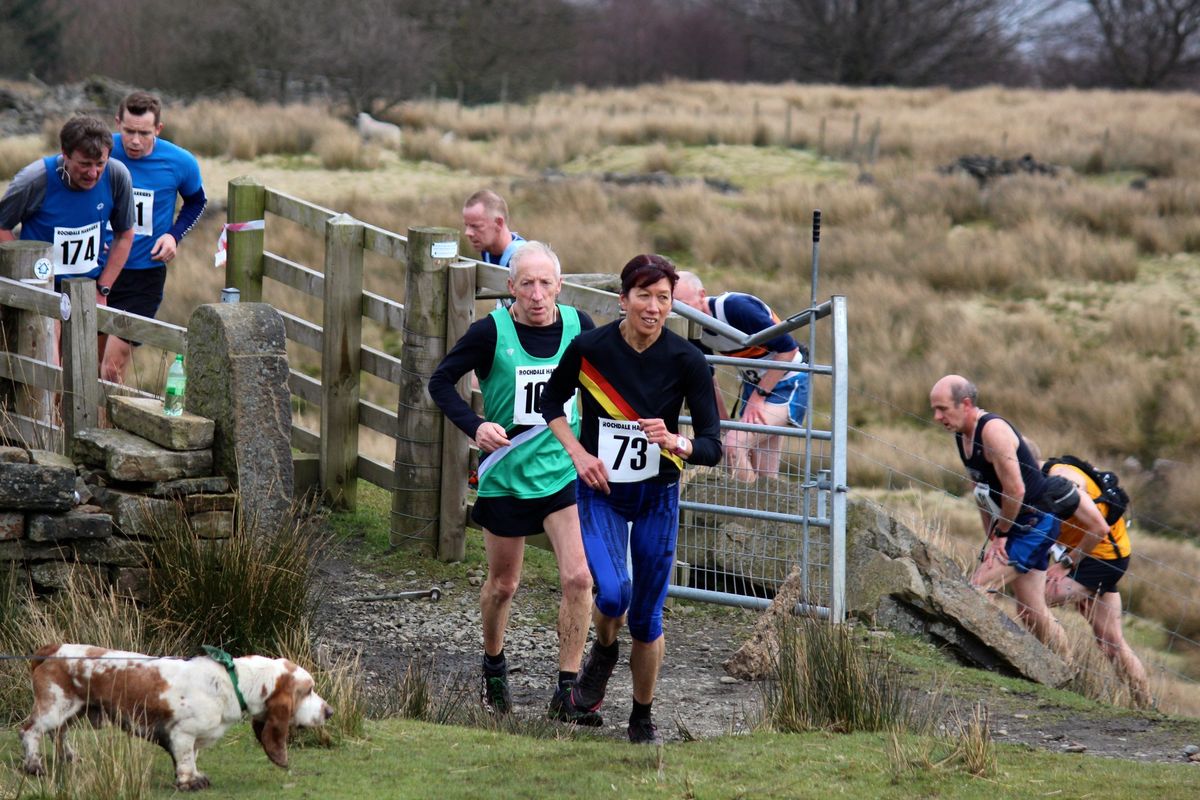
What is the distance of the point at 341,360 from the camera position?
8992 millimetres

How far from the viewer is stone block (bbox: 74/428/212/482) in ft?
22.2

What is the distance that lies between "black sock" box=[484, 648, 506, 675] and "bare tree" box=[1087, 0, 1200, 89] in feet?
189

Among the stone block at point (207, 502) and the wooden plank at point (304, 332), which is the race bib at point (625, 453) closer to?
the stone block at point (207, 502)

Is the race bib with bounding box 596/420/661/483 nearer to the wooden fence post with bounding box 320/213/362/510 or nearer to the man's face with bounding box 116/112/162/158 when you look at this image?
the wooden fence post with bounding box 320/213/362/510

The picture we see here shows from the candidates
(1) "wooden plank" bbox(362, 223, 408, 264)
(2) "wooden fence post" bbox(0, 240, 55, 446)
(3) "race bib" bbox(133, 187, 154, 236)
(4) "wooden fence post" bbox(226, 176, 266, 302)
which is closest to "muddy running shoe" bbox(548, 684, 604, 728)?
(1) "wooden plank" bbox(362, 223, 408, 264)

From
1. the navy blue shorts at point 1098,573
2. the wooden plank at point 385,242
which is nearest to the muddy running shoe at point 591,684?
the wooden plank at point 385,242

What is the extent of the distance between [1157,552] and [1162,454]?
9.49ft

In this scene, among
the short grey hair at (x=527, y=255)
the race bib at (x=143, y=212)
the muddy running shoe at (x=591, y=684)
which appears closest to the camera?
the muddy running shoe at (x=591, y=684)

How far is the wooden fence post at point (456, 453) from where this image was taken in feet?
27.4

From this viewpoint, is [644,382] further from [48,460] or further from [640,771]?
[48,460]

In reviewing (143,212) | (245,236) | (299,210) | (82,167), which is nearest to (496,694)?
(82,167)

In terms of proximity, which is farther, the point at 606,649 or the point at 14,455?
the point at 14,455

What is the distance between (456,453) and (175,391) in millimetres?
1738

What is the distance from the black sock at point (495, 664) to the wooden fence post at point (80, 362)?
2.22 m
